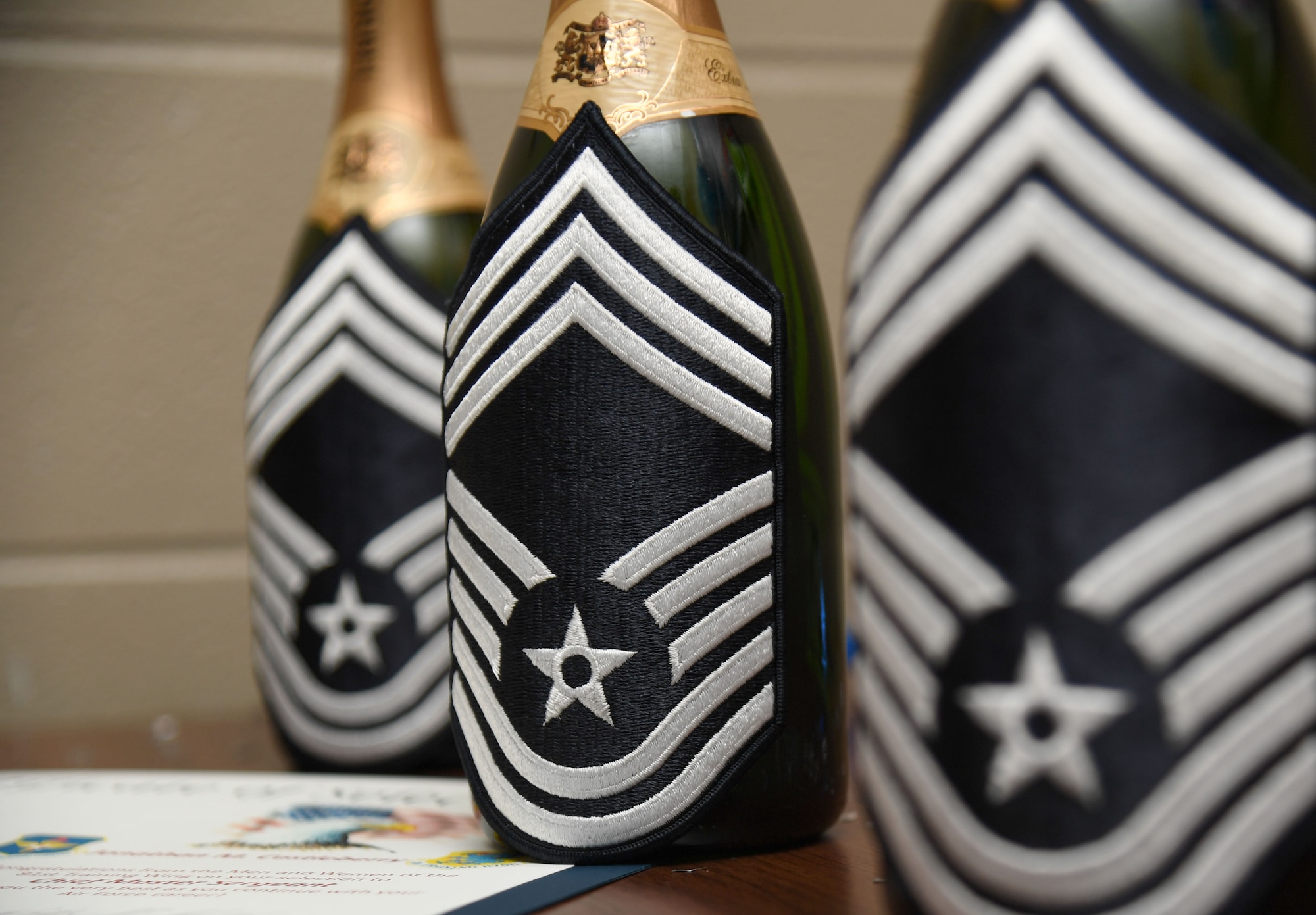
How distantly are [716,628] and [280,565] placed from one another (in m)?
0.24

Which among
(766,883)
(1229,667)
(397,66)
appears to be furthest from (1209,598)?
(397,66)

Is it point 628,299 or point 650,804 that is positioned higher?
point 628,299

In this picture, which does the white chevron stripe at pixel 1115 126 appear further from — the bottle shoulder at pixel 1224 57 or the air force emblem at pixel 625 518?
the air force emblem at pixel 625 518

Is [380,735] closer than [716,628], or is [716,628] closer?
[716,628]

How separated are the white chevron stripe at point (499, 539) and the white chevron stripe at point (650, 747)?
42 millimetres

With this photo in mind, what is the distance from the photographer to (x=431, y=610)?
0.46 m

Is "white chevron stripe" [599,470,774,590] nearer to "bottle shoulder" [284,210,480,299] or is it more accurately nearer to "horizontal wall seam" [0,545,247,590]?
"bottle shoulder" [284,210,480,299]

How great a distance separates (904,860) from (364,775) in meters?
0.29

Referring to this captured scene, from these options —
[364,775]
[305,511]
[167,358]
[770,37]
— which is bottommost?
[364,775]

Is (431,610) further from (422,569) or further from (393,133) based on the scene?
(393,133)

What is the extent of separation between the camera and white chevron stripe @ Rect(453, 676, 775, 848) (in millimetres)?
311

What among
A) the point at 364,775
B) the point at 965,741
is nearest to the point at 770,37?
the point at 364,775

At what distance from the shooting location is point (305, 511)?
1.55 feet

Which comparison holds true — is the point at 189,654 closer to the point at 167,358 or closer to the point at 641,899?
the point at 167,358
